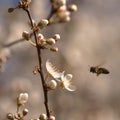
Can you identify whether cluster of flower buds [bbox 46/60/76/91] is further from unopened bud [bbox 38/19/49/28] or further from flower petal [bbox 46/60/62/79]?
unopened bud [bbox 38/19/49/28]

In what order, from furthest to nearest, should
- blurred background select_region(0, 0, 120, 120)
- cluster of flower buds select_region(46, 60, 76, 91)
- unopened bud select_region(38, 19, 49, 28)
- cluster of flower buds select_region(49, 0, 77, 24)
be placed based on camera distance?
blurred background select_region(0, 0, 120, 120)
cluster of flower buds select_region(46, 60, 76, 91)
unopened bud select_region(38, 19, 49, 28)
cluster of flower buds select_region(49, 0, 77, 24)

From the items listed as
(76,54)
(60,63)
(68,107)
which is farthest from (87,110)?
(76,54)

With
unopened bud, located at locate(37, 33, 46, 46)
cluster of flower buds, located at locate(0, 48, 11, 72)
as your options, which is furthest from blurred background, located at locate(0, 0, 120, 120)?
unopened bud, located at locate(37, 33, 46, 46)

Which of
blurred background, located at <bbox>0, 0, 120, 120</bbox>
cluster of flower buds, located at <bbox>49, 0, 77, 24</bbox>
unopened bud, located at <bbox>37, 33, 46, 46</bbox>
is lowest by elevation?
unopened bud, located at <bbox>37, 33, 46, 46</bbox>

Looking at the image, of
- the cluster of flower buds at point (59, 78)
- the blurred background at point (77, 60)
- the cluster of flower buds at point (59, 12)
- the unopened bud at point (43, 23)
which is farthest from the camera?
the blurred background at point (77, 60)

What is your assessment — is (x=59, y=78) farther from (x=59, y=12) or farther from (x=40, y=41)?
(x=59, y=12)

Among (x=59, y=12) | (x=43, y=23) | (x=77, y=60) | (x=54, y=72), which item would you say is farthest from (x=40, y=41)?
(x=77, y=60)

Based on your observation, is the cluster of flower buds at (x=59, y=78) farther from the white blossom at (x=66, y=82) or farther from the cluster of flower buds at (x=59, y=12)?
the cluster of flower buds at (x=59, y=12)

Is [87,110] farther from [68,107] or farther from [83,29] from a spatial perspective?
[83,29]

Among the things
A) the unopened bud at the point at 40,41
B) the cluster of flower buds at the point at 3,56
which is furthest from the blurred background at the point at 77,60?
the unopened bud at the point at 40,41
